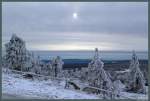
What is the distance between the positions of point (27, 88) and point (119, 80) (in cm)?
116

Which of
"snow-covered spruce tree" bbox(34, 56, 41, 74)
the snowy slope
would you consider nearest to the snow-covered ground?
the snowy slope

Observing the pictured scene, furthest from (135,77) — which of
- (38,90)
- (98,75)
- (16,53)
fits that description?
(16,53)

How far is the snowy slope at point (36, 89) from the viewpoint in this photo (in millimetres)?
4812

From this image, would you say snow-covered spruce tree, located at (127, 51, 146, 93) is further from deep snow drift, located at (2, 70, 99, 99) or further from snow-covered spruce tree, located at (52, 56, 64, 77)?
snow-covered spruce tree, located at (52, 56, 64, 77)

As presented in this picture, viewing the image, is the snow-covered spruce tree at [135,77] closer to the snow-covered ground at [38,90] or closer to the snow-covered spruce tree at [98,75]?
the snow-covered ground at [38,90]

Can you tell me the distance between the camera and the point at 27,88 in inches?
192

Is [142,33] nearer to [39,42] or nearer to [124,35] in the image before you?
[124,35]

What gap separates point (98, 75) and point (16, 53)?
105 cm

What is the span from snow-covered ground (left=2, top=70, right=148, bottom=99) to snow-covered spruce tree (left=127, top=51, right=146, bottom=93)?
8cm

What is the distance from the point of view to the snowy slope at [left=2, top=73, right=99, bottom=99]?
4.81 meters

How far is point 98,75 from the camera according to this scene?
478 cm

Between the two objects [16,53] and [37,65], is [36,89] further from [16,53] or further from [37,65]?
[16,53]

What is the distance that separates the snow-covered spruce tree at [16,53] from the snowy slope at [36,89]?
152 millimetres

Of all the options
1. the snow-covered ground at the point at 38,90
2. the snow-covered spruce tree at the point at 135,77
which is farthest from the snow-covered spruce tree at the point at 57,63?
the snow-covered spruce tree at the point at 135,77
